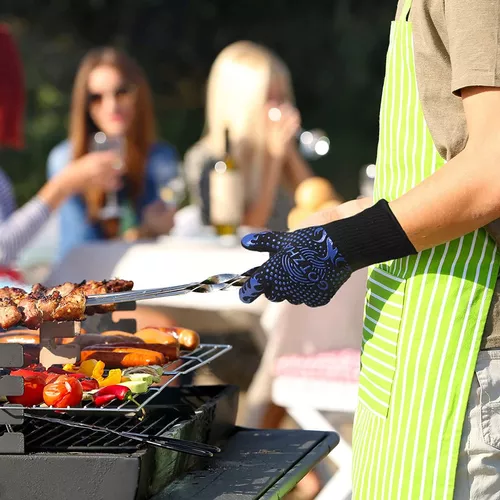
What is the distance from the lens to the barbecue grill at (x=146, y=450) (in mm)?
1347

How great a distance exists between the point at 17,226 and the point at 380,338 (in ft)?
8.82

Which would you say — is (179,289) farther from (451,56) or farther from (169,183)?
(169,183)

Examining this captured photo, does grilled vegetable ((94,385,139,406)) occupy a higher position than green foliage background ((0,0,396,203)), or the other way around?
green foliage background ((0,0,396,203))

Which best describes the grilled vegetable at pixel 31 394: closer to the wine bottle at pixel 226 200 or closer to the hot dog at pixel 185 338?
the hot dog at pixel 185 338

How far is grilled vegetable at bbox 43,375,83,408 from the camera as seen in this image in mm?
1410

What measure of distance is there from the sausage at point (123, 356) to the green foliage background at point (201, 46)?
35.2ft

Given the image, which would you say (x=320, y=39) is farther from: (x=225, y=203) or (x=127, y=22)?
(x=225, y=203)

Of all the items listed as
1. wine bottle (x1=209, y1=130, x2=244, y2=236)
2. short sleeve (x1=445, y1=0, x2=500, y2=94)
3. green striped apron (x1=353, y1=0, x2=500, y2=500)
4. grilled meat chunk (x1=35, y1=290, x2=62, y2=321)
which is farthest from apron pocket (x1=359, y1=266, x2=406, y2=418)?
wine bottle (x1=209, y1=130, x2=244, y2=236)

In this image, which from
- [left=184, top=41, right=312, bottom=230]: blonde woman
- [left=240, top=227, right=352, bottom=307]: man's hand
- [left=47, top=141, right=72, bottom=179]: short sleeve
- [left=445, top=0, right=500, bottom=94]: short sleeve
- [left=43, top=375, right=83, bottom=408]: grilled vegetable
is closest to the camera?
[left=445, top=0, right=500, bottom=94]: short sleeve

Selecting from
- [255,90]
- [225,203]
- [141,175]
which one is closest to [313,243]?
[225,203]

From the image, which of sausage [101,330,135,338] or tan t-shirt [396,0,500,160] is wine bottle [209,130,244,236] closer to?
sausage [101,330,135,338]

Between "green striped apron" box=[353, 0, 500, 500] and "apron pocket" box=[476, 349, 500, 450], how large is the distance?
19 mm

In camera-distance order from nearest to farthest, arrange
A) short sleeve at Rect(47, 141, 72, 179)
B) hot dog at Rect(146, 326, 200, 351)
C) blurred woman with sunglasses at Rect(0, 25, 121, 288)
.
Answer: hot dog at Rect(146, 326, 200, 351) < blurred woman with sunglasses at Rect(0, 25, 121, 288) < short sleeve at Rect(47, 141, 72, 179)

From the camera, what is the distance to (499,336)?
1328 mm
